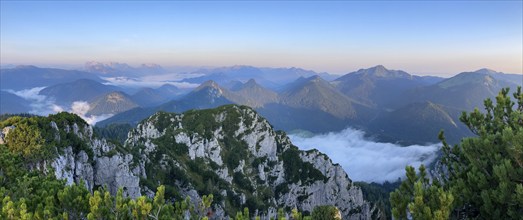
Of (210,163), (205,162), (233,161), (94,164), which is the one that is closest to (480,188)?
(94,164)

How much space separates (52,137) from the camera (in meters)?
80.8

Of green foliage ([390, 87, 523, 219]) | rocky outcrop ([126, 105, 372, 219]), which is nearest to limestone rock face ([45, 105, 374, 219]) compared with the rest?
rocky outcrop ([126, 105, 372, 219])

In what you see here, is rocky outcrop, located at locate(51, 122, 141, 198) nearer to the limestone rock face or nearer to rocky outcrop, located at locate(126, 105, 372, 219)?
the limestone rock face

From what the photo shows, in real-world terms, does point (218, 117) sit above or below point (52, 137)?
below

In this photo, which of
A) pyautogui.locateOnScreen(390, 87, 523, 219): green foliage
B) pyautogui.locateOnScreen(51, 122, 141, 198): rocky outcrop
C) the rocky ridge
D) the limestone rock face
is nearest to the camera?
pyautogui.locateOnScreen(390, 87, 523, 219): green foliage

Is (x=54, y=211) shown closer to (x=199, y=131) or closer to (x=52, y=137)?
(x=52, y=137)

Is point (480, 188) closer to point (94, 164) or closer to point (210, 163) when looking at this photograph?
point (94, 164)

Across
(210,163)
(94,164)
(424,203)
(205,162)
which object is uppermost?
(424,203)

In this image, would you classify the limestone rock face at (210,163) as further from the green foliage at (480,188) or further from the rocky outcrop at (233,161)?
the green foliage at (480,188)

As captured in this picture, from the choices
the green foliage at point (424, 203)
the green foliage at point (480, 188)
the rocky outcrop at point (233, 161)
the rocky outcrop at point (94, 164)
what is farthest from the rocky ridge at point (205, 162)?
the green foliage at point (480, 188)

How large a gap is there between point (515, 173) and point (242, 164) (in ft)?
528

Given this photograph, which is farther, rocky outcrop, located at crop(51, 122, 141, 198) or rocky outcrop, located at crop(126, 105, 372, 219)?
rocky outcrop, located at crop(126, 105, 372, 219)

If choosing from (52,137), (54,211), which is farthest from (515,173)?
(52,137)

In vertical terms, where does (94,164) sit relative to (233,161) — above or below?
above
